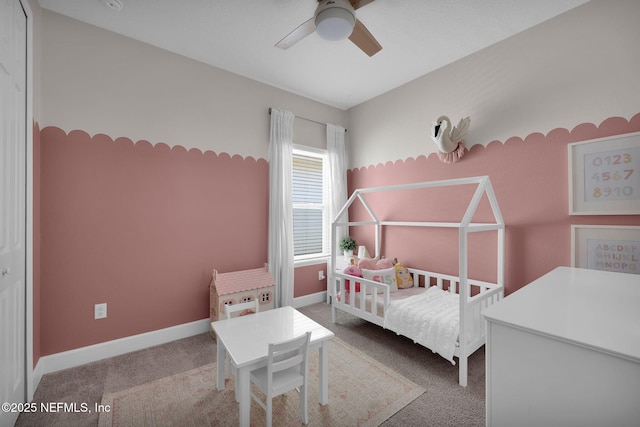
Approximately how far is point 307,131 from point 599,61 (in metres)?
2.72

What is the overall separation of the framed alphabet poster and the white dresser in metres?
1.28

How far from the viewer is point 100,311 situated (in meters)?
2.27

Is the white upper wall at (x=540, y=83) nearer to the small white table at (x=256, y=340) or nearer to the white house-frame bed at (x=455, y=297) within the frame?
the white house-frame bed at (x=455, y=297)

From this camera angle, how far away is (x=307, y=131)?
11.7 feet

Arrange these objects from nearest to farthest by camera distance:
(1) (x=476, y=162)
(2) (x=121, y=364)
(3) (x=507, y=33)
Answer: (2) (x=121, y=364), (3) (x=507, y=33), (1) (x=476, y=162)

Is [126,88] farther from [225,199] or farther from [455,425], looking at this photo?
[455,425]

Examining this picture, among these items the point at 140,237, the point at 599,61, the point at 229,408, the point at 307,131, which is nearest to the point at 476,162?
the point at 599,61

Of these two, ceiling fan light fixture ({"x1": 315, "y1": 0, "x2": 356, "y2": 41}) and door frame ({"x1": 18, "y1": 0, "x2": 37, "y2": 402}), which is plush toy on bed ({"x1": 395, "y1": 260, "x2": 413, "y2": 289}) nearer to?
ceiling fan light fixture ({"x1": 315, "y1": 0, "x2": 356, "y2": 41})

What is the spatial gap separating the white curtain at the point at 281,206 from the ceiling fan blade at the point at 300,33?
4.15ft

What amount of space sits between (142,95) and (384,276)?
9.40ft

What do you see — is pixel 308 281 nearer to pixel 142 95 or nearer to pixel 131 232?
pixel 131 232

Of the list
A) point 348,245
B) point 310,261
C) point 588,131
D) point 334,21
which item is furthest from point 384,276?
point 334,21

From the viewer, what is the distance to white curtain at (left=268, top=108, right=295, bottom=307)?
3174 millimetres

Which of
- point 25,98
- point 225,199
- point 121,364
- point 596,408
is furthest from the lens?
point 225,199
